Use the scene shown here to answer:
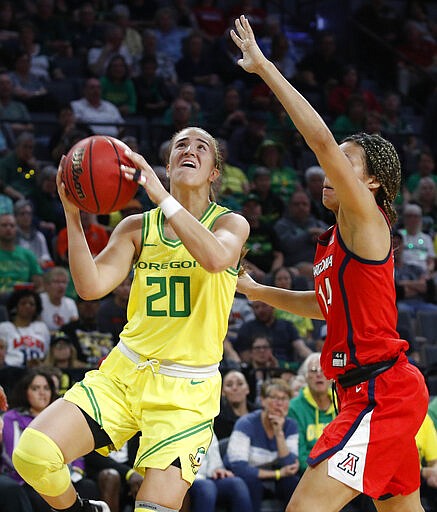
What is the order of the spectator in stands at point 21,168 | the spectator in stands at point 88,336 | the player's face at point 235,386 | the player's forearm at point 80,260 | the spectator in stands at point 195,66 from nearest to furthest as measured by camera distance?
the player's forearm at point 80,260 < the player's face at point 235,386 < the spectator in stands at point 88,336 < the spectator in stands at point 21,168 < the spectator in stands at point 195,66

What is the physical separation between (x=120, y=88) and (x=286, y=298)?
8.11 meters

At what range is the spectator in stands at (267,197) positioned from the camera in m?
11.7

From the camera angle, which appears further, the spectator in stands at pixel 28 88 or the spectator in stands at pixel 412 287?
the spectator in stands at pixel 28 88

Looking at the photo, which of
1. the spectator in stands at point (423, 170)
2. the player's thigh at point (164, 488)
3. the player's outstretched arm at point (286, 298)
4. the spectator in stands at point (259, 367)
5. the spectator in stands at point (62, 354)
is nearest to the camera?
the player's thigh at point (164, 488)

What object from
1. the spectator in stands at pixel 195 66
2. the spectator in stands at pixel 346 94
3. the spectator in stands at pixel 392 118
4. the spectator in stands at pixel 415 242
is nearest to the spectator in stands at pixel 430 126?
the spectator in stands at pixel 392 118

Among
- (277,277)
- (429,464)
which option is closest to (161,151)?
(277,277)

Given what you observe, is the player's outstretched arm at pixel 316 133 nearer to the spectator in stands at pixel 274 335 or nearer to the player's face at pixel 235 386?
the player's face at pixel 235 386

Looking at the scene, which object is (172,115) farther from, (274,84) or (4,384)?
(274,84)

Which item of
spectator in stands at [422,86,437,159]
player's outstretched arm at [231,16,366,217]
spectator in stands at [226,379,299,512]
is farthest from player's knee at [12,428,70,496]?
spectator in stands at [422,86,437,159]

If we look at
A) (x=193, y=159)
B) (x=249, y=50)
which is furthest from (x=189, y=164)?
(x=249, y=50)

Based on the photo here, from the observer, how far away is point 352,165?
464cm

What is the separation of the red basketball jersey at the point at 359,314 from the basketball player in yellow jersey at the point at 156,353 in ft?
1.72

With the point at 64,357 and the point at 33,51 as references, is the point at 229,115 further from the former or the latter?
the point at 64,357

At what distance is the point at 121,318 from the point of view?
9.34m
